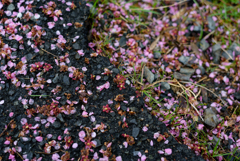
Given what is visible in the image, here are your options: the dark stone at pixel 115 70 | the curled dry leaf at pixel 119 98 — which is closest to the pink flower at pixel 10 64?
the dark stone at pixel 115 70

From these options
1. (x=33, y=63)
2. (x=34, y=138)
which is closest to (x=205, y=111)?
(x=34, y=138)

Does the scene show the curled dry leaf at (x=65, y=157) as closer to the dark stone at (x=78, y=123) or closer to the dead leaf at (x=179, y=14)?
the dark stone at (x=78, y=123)

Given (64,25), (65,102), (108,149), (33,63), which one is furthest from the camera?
(64,25)

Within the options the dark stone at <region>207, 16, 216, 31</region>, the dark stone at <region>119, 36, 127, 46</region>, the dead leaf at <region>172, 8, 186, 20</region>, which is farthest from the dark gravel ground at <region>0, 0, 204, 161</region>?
the dark stone at <region>207, 16, 216, 31</region>

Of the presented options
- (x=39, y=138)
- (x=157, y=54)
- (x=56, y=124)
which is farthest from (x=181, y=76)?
(x=39, y=138)

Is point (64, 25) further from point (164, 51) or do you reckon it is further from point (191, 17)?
point (191, 17)

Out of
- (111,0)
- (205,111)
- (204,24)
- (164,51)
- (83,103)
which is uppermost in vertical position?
(111,0)

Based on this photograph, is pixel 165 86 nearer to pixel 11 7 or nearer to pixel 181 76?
pixel 181 76

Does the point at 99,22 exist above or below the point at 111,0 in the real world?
below
